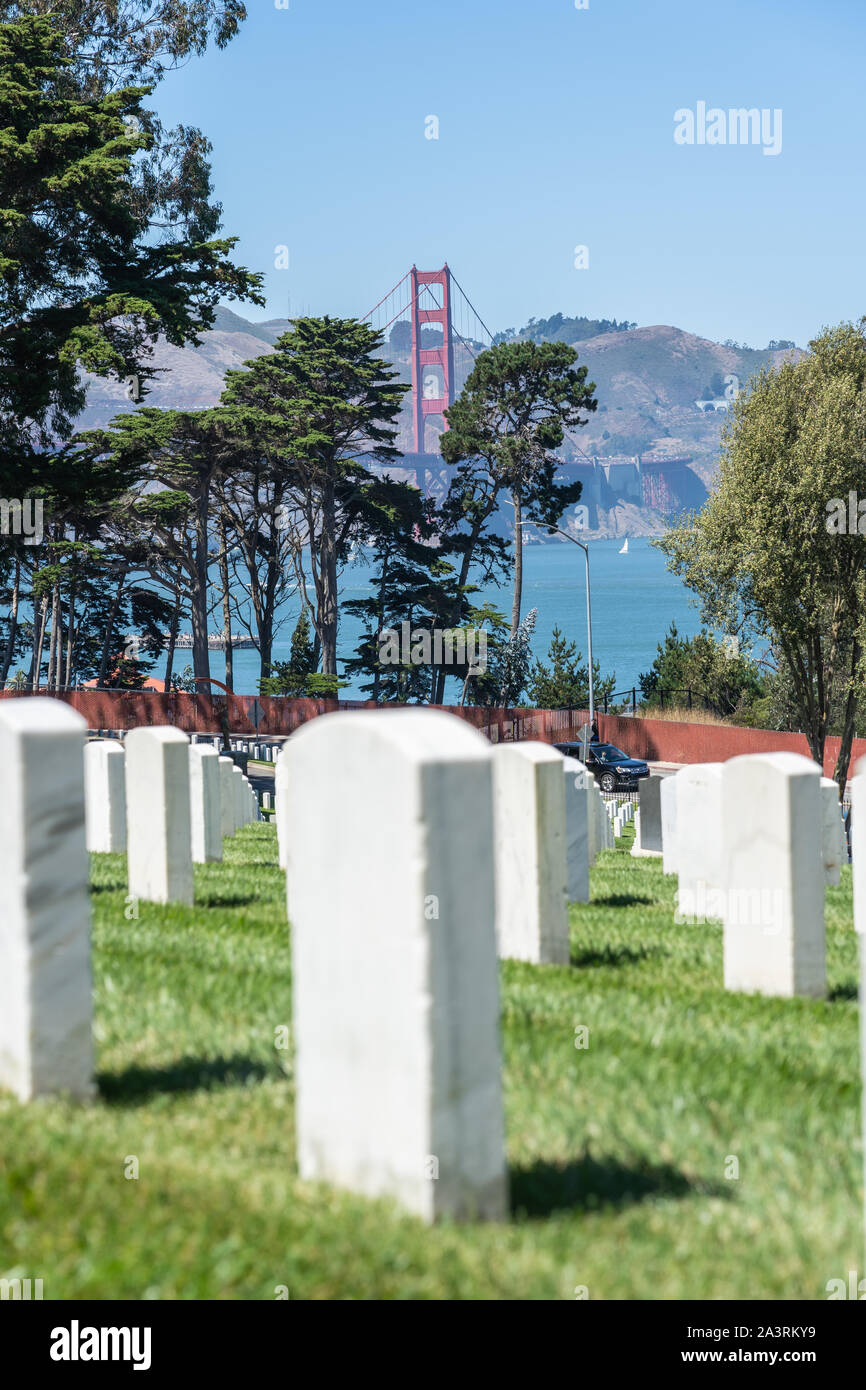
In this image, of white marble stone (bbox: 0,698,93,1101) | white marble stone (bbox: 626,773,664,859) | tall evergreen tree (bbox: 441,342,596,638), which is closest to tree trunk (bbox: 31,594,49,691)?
tall evergreen tree (bbox: 441,342,596,638)

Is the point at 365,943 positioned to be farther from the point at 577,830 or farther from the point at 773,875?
the point at 577,830

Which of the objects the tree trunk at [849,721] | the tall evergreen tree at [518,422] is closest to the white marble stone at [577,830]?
the tree trunk at [849,721]

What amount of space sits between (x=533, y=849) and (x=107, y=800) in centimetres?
608

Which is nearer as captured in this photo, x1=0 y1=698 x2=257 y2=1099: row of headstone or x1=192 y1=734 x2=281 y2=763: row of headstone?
x1=0 y1=698 x2=257 y2=1099: row of headstone

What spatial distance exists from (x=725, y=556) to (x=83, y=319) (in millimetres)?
14642

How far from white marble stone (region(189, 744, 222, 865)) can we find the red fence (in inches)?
1207

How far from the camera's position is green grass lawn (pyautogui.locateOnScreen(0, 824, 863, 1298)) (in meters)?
2.94

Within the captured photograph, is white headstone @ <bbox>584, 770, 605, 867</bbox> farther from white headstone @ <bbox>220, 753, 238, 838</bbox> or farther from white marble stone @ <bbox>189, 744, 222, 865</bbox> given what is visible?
white headstone @ <bbox>220, 753, 238, 838</bbox>

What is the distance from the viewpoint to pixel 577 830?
8.67 m

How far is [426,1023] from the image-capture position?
321cm

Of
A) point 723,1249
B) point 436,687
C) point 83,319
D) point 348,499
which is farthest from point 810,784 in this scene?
point 436,687

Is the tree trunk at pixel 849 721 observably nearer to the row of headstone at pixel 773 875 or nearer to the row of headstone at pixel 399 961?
the row of headstone at pixel 773 875

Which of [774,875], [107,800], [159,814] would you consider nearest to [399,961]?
[774,875]

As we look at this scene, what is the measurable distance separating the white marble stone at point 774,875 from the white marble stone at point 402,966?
8.82ft
